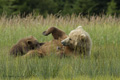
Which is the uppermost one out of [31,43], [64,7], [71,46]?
[64,7]

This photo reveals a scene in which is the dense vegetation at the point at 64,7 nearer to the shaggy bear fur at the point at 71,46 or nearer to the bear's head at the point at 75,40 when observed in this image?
the shaggy bear fur at the point at 71,46

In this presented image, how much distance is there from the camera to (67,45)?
24.2 feet

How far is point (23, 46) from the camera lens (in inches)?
A: 303

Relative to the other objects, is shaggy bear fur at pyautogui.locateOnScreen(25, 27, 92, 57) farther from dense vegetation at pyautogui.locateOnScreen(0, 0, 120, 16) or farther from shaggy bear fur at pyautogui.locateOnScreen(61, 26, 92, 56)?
dense vegetation at pyautogui.locateOnScreen(0, 0, 120, 16)

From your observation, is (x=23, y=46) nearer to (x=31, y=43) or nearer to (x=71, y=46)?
(x=31, y=43)

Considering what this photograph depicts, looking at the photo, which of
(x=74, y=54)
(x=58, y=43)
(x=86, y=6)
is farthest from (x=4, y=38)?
(x=86, y=6)

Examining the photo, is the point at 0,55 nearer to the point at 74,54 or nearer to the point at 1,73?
the point at 1,73

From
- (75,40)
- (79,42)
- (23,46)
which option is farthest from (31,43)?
(79,42)

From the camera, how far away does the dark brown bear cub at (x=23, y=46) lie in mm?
7659

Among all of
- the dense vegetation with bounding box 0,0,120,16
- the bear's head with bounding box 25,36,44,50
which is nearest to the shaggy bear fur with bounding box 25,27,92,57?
the bear's head with bounding box 25,36,44,50

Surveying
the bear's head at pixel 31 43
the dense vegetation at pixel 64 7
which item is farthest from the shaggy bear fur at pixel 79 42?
the dense vegetation at pixel 64 7

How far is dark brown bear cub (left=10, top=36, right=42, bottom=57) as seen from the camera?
766 cm

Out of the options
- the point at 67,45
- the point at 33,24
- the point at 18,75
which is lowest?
the point at 18,75

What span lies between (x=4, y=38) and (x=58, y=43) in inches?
139
